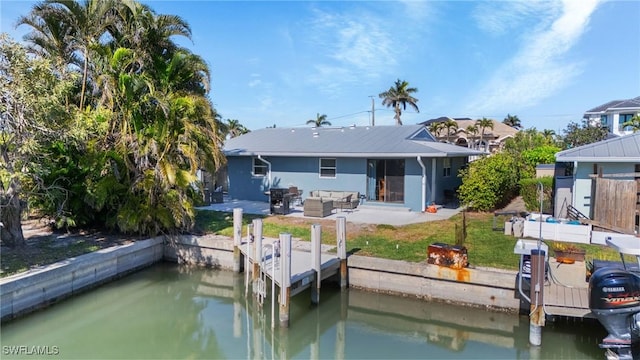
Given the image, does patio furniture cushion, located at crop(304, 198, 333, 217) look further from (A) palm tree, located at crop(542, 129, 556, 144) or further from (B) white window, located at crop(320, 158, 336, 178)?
(A) palm tree, located at crop(542, 129, 556, 144)

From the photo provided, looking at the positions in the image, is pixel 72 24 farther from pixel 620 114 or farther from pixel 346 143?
pixel 620 114

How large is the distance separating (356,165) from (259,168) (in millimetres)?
4885

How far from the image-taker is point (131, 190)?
37.1 feet

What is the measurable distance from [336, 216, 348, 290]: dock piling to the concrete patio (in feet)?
13.5

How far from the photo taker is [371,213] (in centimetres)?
1523

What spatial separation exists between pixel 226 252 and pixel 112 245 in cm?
299

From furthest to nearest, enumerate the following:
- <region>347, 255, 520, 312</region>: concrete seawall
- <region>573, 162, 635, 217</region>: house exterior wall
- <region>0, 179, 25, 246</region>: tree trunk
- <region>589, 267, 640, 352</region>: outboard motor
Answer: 1. <region>573, 162, 635, 217</region>: house exterior wall
2. <region>0, 179, 25, 246</region>: tree trunk
3. <region>347, 255, 520, 312</region>: concrete seawall
4. <region>589, 267, 640, 352</region>: outboard motor

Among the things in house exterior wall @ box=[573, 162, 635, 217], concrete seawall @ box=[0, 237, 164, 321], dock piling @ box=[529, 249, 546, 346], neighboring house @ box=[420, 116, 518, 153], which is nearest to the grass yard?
dock piling @ box=[529, 249, 546, 346]

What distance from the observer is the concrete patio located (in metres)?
13.7

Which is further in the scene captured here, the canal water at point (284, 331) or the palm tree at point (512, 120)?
the palm tree at point (512, 120)

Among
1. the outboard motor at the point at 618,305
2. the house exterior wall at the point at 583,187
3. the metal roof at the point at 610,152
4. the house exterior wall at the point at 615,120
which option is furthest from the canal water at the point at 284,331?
the house exterior wall at the point at 615,120

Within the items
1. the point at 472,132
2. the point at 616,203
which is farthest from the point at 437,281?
the point at 472,132

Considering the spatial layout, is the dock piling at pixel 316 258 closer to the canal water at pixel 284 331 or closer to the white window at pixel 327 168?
the canal water at pixel 284 331

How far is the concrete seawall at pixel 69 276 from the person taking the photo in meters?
7.50
